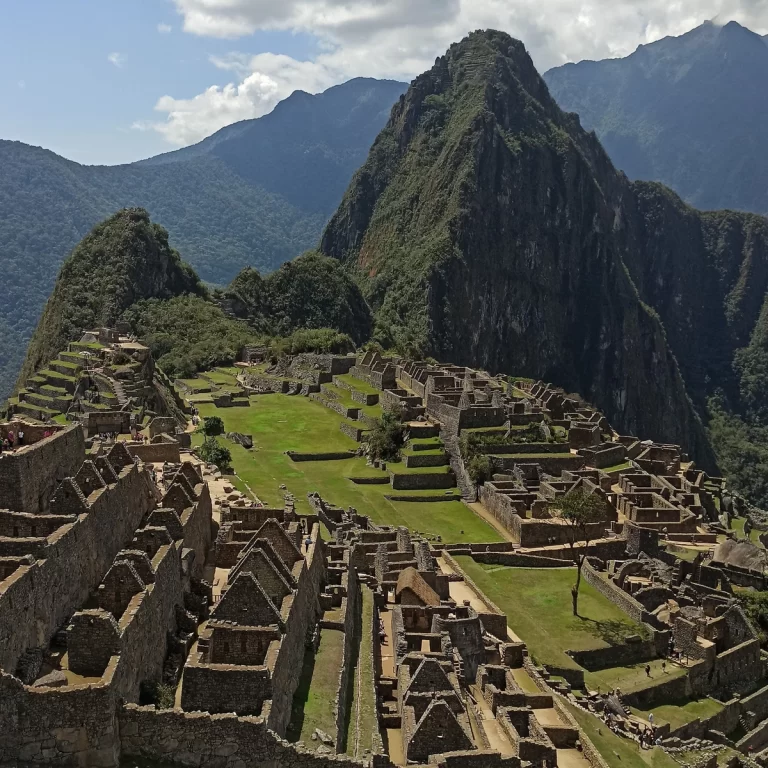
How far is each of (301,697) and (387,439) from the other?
35996 mm

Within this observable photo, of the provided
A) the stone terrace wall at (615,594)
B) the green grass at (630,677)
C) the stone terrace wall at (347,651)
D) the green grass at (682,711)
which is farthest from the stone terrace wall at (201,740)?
the stone terrace wall at (615,594)

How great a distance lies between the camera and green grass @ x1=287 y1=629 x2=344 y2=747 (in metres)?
15.9

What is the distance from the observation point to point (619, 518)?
4425cm

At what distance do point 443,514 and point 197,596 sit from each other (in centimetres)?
2570

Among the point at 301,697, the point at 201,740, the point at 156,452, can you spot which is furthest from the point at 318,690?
the point at 156,452

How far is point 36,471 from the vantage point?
18.0m

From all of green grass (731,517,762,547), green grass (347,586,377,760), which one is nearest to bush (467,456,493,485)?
green grass (731,517,762,547)

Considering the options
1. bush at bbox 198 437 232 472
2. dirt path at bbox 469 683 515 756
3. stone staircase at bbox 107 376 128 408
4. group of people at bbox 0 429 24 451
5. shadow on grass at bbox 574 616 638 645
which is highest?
group of people at bbox 0 429 24 451

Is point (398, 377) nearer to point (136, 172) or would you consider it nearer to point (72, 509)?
point (72, 509)

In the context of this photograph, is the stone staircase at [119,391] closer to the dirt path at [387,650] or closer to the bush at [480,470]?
the bush at [480,470]

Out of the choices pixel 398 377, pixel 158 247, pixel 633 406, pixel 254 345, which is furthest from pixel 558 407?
pixel 633 406

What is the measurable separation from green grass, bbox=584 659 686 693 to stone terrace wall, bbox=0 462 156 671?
15.7 metres

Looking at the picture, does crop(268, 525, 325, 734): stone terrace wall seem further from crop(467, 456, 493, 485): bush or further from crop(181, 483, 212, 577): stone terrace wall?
crop(467, 456, 493, 485): bush

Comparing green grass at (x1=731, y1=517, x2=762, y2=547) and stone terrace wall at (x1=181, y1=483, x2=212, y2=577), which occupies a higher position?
stone terrace wall at (x1=181, y1=483, x2=212, y2=577)
